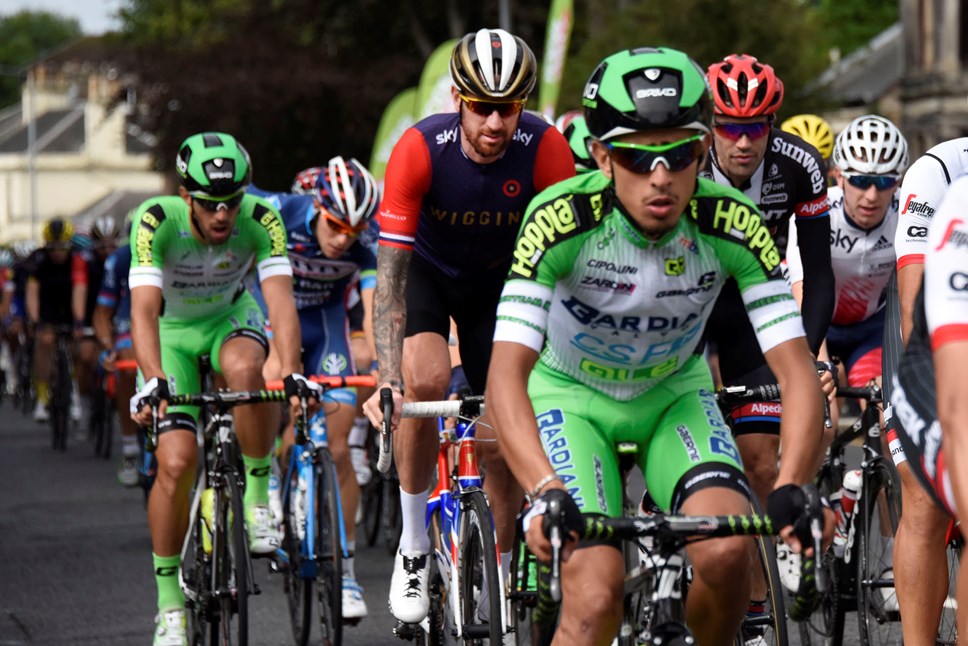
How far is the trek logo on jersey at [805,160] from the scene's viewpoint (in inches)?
275

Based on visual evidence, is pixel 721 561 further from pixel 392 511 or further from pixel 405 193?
pixel 392 511

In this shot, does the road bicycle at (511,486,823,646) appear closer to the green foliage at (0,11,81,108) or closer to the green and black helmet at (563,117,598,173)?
the green and black helmet at (563,117,598,173)

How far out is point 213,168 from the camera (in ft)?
25.1

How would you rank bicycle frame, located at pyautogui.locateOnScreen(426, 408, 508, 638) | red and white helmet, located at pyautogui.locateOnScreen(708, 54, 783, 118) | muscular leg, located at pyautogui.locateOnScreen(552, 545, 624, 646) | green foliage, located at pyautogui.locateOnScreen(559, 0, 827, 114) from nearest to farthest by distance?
muscular leg, located at pyautogui.locateOnScreen(552, 545, 624, 646) < bicycle frame, located at pyautogui.locateOnScreen(426, 408, 508, 638) < red and white helmet, located at pyautogui.locateOnScreen(708, 54, 783, 118) < green foliage, located at pyautogui.locateOnScreen(559, 0, 827, 114)

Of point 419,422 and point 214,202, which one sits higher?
point 214,202

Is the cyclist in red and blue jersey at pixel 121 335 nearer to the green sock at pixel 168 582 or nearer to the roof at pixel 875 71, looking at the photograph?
the green sock at pixel 168 582

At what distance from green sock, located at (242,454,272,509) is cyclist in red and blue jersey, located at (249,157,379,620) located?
0.65m

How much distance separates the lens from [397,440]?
6.67 m

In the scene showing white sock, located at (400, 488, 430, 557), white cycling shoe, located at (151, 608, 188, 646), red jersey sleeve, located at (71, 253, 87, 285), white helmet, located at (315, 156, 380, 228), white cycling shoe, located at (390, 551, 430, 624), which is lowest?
white cycling shoe, located at (151, 608, 188, 646)

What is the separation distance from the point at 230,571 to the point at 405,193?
5.87ft

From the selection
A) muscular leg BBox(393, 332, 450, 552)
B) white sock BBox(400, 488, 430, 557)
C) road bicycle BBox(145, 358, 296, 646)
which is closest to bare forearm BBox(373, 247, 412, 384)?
muscular leg BBox(393, 332, 450, 552)

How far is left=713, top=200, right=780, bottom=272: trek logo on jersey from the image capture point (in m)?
4.72

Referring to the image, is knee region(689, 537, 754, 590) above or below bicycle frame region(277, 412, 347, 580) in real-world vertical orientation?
below

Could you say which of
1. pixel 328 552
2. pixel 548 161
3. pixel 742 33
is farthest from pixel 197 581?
pixel 742 33
